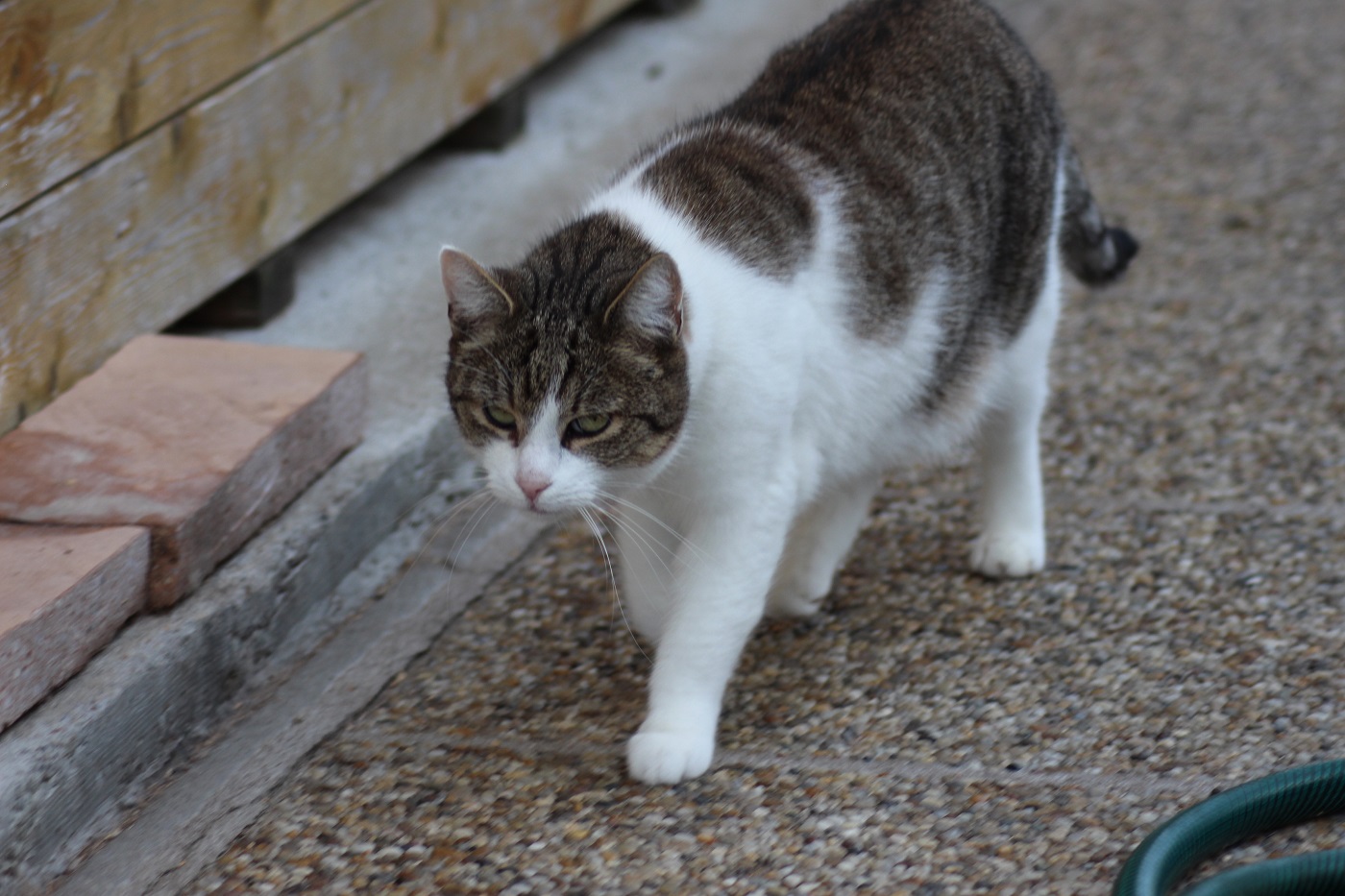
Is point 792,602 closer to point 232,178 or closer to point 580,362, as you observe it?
point 580,362

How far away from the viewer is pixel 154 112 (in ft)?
11.3

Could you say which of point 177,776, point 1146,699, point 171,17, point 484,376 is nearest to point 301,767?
point 177,776

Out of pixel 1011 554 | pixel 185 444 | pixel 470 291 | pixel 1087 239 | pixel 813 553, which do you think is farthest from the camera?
pixel 1087 239

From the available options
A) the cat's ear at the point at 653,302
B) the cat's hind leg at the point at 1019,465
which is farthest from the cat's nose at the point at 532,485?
the cat's hind leg at the point at 1019,465

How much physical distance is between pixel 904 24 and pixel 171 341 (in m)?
1.70

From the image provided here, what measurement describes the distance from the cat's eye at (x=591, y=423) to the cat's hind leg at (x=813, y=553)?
0.78m

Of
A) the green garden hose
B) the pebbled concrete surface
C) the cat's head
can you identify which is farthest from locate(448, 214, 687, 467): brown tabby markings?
the green garden hose

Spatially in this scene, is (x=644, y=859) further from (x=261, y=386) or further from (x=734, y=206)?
(x=261, y=386)

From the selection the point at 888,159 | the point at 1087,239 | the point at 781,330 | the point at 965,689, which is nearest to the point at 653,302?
the point at 781,330

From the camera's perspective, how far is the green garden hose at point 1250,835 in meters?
2.20

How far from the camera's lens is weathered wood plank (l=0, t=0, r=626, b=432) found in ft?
10.4

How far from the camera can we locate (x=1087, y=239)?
3477 millimetres

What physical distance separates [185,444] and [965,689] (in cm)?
157

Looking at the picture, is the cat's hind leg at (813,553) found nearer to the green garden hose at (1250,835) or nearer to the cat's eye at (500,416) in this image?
the cat's eye at (500,416)
